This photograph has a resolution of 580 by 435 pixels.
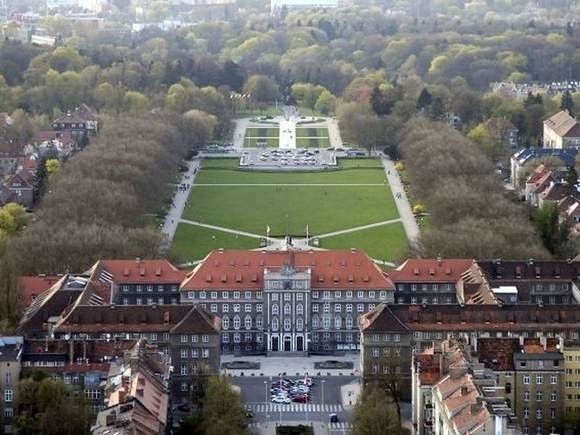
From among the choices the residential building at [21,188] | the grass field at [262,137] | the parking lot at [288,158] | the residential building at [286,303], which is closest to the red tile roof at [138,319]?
the residential building at [286,303]

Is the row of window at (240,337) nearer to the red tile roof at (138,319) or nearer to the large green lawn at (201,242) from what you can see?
the red tile roof at (138,319)

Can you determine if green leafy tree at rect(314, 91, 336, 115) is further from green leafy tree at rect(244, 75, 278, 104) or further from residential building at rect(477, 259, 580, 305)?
residential building at rect(477, 259, 580, 305)

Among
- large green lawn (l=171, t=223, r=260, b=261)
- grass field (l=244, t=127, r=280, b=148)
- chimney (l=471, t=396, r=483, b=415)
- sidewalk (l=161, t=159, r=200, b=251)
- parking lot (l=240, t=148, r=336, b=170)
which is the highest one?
chimney (l=471, t=396, r=483, b=415)

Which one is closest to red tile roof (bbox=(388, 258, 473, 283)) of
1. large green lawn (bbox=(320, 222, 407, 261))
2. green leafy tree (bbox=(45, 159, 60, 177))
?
large green lawn (bbox=(320, 222, 407, 261))

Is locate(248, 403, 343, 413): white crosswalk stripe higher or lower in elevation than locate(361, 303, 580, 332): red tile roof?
lower

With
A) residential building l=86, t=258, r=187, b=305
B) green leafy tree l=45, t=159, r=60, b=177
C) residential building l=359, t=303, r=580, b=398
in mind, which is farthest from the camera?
green leafy tree l=45, t=159, r=60, b=177

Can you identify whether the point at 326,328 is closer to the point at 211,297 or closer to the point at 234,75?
the point at 211,297

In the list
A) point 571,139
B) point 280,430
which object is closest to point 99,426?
point 280,430

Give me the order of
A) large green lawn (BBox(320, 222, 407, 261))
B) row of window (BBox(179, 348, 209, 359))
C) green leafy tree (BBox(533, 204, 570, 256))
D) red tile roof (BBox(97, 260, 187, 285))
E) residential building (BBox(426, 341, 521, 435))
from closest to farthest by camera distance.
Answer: residential building (BBox(426, 341, 521, 435)), row of window (BBox(179, 348, 209, 359)), red tile roof (BBox(97, 260, 187, 285)), green leafy tree (BBox(533, 204, 570, 256)), large green lawn (BBox(320, 222, 407, 261))
